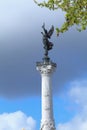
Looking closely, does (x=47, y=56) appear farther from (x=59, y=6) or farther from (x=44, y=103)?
(x=59, y=6)

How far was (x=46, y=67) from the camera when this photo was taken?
55.5 metres

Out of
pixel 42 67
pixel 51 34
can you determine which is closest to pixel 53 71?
pixel 42 67

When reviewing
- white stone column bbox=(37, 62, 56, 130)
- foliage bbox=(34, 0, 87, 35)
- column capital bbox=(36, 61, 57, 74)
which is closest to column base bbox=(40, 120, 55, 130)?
white stone column bbox=(37, 62, 56, 130)

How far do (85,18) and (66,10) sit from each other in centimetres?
86

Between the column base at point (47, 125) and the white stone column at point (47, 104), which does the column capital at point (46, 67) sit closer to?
the white stone column at point (47, 104)

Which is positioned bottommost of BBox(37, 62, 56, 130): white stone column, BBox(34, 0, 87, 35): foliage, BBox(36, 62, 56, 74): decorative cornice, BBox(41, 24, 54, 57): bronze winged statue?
BBox(34, 0, 87, 35): foliage

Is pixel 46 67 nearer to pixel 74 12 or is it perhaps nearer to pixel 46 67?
pixel 46 67

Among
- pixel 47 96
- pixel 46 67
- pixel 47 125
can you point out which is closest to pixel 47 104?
pixel 47 96

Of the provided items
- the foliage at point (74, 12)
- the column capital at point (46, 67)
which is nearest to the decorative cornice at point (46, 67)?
the column capital at point (46, 67)

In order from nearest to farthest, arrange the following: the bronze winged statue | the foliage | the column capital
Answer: the foliage
the column capital
the bronze winged statue

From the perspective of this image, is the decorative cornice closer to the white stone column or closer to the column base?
the white stone column

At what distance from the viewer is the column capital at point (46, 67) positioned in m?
55.2

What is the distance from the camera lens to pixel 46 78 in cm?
5472

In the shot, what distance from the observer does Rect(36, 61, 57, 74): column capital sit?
5516 centimetres
